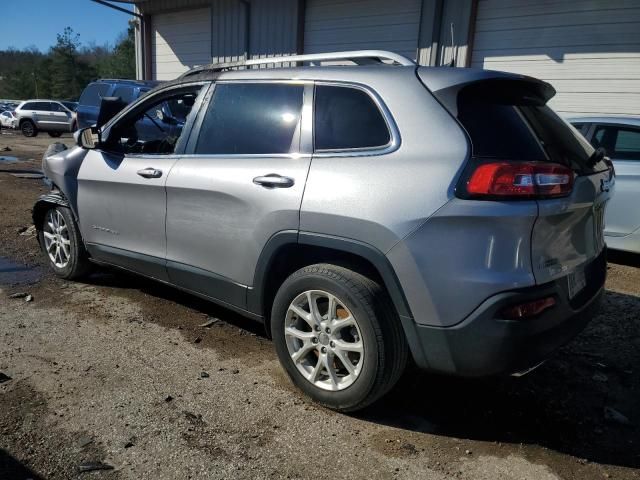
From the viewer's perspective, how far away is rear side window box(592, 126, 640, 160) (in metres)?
5.63

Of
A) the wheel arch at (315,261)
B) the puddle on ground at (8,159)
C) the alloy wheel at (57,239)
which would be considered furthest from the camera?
the puddle on ground at (8,159)

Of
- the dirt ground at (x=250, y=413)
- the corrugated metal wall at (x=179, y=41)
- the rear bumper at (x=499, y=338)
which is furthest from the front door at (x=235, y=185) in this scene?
the corrugated metal wall at (x=179, y=41)

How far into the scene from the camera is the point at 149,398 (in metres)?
2.92

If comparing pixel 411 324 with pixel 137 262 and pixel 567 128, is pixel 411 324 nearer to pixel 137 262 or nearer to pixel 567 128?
pixel 567 128

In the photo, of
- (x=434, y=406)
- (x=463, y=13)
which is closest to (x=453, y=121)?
(x=434, y=406)

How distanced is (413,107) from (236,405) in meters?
1.82

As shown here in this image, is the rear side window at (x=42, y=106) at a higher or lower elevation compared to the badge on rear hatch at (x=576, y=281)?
higher

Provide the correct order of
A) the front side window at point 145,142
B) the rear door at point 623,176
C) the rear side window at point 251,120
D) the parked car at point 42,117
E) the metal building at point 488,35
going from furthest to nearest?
1. the parked car at point 42,117
2. the metal building at point 488,35
3. the rear door at point 623,176
4. the front side window at point 145,142
5. the rear side window at point 251,120

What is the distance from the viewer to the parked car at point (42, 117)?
25.9 metres

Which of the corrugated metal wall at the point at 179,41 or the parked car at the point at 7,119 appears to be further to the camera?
the parked car at the point at 7,119

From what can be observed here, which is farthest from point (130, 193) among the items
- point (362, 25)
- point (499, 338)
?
point (362, 25)

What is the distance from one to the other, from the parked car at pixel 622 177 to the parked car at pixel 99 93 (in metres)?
9.92

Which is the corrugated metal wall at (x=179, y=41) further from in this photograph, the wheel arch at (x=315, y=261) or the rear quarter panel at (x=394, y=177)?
the rear quarter panel at (x=394, y=177)

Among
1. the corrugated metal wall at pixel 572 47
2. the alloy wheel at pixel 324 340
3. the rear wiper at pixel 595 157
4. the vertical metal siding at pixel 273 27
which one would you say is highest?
the vertical metal siding at pixel 273 27
